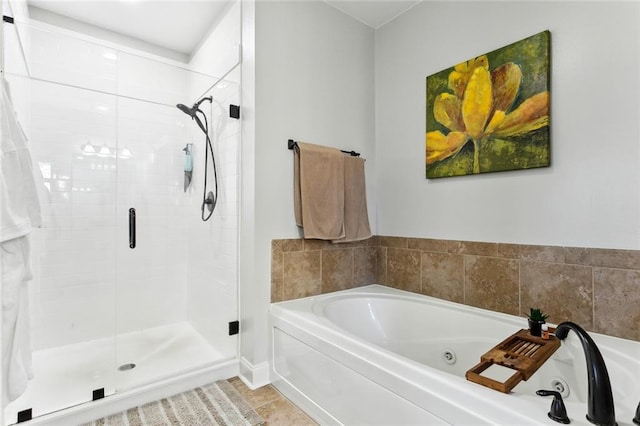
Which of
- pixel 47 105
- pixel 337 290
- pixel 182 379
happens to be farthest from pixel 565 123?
pixel 47 105

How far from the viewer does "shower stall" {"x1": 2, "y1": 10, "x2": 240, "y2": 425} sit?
2.08m

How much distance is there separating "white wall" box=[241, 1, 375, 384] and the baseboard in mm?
34

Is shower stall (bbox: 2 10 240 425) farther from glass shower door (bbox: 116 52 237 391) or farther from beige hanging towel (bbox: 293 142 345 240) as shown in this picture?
beige hanging towel (bbox: 293 142 345 240)

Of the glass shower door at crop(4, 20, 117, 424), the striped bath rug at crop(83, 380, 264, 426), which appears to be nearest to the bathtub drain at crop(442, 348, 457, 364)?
the striped bath rug at crop(83, 380, 264, 426)

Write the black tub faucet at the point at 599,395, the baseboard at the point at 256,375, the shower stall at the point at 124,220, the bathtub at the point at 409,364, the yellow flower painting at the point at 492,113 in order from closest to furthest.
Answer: the black tub faucet at the point at 599,395
the bathtub at the point at 409,364
the yellow flower painting at the point at 492,113
the baseboard at the point at 256,375
the shower stall at the point at 124,220

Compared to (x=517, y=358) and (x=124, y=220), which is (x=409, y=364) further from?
(x=124, y=220)

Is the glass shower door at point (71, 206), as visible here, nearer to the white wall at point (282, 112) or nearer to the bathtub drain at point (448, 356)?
the white wall at point (282, 112)

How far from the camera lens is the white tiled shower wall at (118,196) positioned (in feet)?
7.32

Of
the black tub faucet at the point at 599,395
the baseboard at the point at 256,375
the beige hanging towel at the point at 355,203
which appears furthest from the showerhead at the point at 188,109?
the black tub faucet at the point at 599,395

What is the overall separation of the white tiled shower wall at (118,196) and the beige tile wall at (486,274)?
1.76 feet

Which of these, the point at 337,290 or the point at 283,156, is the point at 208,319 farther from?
the point at 283,156

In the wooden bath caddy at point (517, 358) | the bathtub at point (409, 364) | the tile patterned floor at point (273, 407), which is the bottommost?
the tile patterned floor at point (273, 407)

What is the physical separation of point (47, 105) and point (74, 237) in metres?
0.94

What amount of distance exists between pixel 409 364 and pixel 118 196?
2.44 m
